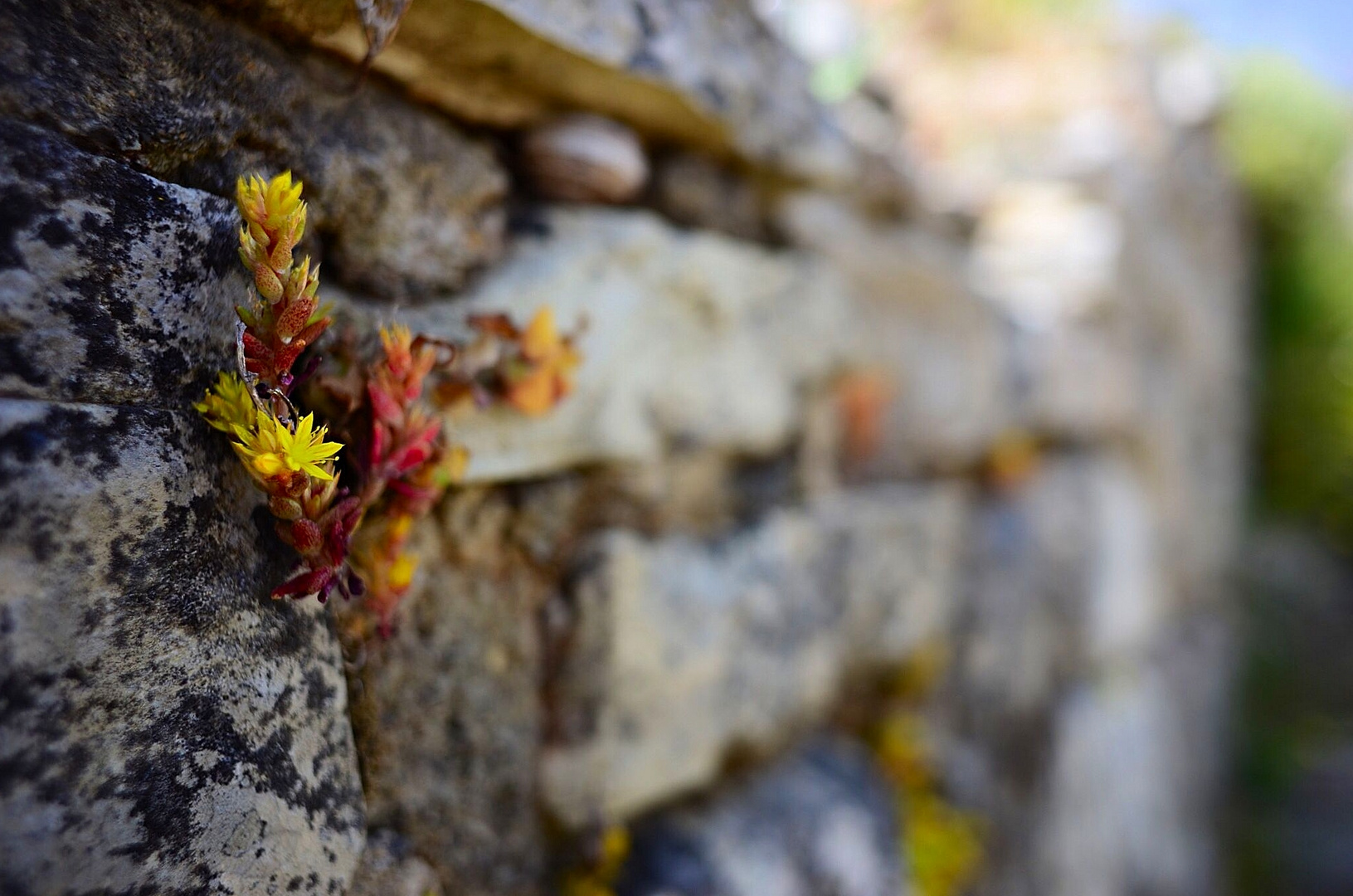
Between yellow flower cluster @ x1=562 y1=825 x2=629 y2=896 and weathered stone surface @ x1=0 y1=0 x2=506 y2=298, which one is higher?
weathered stone surface @ x1=0 y1=0 x2=506 y2=298

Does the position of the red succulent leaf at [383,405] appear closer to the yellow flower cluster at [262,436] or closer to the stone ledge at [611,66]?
the yellow flower cluster at [262,436]

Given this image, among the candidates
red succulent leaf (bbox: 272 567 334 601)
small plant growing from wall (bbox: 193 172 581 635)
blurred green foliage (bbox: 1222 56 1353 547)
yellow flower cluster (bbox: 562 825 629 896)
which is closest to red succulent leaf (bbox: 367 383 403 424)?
small plant growing from wall (bbox: 193 172 581 635)

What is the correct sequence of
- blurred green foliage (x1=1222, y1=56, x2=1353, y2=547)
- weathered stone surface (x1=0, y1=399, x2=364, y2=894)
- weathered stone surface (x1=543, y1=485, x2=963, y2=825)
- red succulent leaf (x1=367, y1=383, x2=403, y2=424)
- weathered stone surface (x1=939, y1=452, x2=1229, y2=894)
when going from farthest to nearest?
blurred green foliage (x1=1222, y1=56, x2=1353, y2=547) < weathered stone surface (x1=939, y1=452, x2=1229, y2=894) < weathered stone surface (x1=543, y1=485, x2=963, y2=825) < red succulent leaf (x1=367, y1=383, x2=403, y2=424) < weathered stone surface (x1=0, y1=399, x2=364, y2=894)

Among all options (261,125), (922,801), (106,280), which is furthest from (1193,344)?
(106,280)

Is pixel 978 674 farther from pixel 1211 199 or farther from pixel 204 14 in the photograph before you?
pixel 1211 199

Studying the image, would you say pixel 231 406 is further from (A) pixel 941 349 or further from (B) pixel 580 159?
(A) pixel 941 349

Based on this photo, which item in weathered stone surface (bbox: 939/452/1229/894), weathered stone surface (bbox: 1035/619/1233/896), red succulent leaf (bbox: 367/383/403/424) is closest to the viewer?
red succulent leaf (bbox: 367/383/403/424)

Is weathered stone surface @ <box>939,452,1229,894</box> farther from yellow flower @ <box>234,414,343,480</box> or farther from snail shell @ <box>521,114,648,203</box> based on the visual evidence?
yellow flower @ <box>234,414,343,480</box>

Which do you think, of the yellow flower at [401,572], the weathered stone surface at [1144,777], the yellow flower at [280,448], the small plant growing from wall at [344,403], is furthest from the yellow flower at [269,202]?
the weathered stone surface at [1144,777]

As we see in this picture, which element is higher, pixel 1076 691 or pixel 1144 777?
pixel 1076 691
